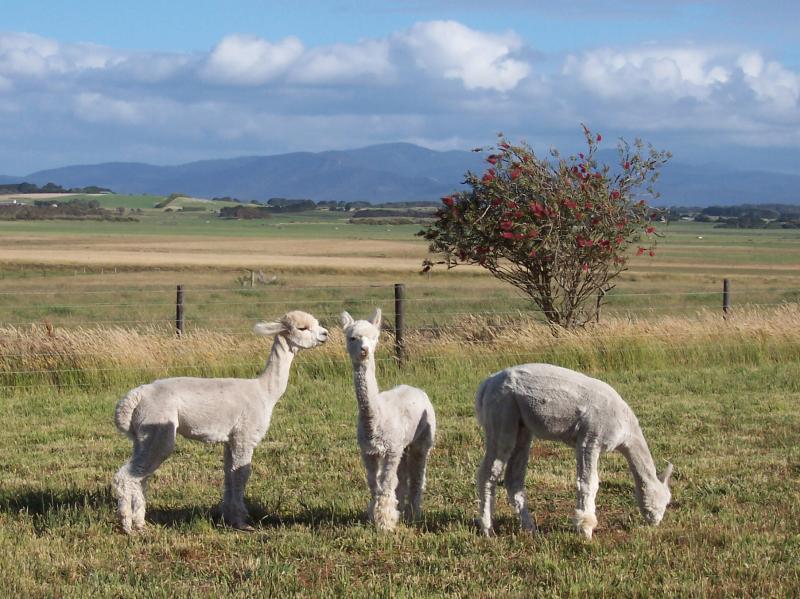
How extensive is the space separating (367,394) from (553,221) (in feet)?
35.2

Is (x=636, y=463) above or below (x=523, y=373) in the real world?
below

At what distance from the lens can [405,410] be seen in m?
7.74

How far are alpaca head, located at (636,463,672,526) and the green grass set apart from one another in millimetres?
113

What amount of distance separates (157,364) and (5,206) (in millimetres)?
171090

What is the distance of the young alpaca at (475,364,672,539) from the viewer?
287 inches

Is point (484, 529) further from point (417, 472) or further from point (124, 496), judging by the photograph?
point (124, 496)

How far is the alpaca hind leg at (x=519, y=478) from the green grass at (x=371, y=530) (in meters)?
0.15

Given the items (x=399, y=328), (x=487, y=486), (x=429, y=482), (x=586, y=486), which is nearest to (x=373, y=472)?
(x=487, y=486)

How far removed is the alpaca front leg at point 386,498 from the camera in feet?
24.6

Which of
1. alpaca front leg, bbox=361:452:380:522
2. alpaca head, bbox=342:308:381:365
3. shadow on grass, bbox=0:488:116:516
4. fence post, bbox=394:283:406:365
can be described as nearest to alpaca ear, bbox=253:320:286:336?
alpaca head, bbox=342:308:381:365

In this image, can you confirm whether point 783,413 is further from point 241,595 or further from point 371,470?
point 241,595

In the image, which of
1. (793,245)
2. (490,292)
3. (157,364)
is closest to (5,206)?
(793,245)

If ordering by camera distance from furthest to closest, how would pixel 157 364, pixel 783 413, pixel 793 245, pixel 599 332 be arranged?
pixel 793 245
pixel 599 332
pixel 157 364
pixel 783 413

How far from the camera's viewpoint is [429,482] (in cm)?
941
